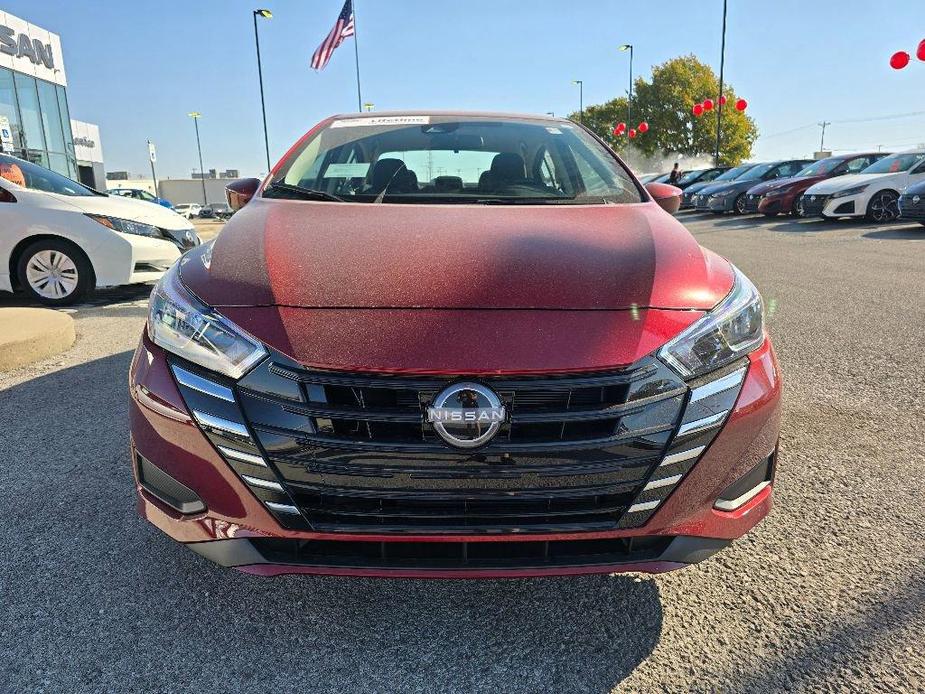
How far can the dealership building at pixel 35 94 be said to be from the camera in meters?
23.2

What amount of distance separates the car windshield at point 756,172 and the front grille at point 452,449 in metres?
19.8

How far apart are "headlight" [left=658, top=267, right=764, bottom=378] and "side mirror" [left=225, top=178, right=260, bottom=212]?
2.19 m

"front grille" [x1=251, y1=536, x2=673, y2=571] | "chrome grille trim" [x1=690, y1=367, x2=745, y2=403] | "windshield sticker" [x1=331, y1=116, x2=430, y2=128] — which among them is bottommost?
"front grille" [x1=251, y1=536, x2=673, y2=571]

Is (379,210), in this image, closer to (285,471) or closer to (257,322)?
(257,322)

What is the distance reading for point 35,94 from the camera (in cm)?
2527

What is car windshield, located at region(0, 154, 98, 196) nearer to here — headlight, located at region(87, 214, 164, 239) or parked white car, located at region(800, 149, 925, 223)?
headlight, located at region(87, 214, 164, 239)

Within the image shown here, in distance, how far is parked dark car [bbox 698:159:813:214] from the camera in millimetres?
18797

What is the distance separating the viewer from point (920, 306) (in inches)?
234

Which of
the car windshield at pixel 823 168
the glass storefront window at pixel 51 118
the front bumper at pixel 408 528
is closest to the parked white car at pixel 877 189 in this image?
the car windshield at pixel 823 168

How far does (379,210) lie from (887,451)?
7.87 ft

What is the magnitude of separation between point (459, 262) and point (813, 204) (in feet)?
49.5

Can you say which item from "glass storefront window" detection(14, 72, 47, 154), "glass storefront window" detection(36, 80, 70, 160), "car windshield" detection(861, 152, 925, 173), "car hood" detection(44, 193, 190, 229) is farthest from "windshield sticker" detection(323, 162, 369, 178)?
"glass storefront window" detection(36, 80, 70, 160)

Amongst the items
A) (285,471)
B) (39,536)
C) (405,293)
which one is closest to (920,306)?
(405,293)

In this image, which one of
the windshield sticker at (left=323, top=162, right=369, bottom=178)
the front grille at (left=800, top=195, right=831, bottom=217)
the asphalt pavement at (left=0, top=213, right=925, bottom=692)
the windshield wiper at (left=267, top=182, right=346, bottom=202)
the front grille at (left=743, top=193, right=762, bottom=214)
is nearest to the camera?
the asphalt pavement at (left=0, top=213, right=925, bottom=692)
